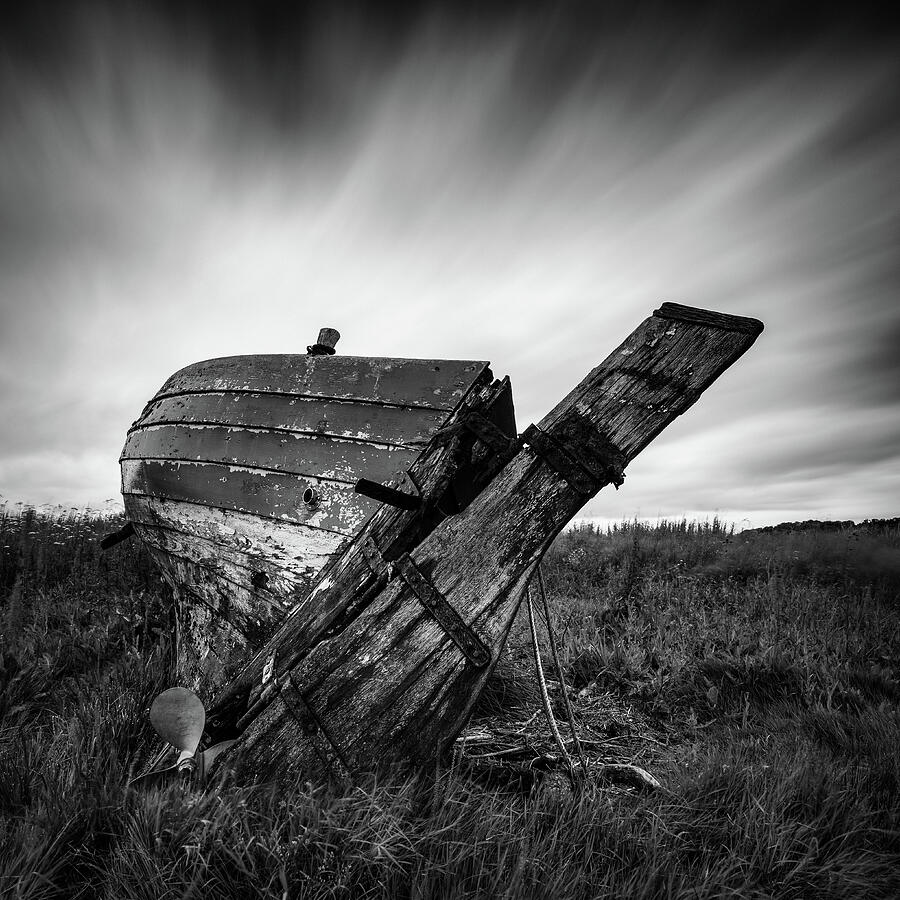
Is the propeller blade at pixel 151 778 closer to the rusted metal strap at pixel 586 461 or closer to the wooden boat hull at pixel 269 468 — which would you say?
the wooden boat hull at pixel 269 468

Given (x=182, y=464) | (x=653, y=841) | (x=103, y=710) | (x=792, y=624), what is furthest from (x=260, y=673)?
(x=792, y=624)

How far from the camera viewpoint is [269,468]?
8.91 ft

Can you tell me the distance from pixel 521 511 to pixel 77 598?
4046mm

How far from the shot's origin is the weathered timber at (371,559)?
1.88m

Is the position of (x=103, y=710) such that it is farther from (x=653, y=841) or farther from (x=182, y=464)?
(x=653, y=841)

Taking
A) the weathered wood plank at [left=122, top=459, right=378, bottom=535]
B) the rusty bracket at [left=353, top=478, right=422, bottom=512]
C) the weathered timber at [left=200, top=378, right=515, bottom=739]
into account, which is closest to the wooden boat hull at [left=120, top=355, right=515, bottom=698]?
the weathered wood plank at [left=122, top=459, right=378, bottom=535]

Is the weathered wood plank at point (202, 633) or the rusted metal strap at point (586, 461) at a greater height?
the rusted metal strap at point (586, 461)

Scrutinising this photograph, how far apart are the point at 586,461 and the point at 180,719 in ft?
4.92

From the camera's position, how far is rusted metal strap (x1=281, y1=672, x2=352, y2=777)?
1.52 meters

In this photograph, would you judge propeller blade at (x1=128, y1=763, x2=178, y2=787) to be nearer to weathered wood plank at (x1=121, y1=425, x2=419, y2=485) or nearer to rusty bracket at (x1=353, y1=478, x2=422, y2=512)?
rusty bracket at (x1=353, y1=478, x2=422, y2=512)

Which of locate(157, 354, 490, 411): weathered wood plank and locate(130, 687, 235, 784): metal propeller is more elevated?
locate(157, 354, 490, 411): weathered wood plank

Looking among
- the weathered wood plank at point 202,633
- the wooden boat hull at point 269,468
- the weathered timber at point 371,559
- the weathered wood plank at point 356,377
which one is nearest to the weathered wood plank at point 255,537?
the wooden boat hull at point 269,468

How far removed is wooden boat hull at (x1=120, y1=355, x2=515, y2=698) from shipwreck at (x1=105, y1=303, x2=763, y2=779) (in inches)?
0.5

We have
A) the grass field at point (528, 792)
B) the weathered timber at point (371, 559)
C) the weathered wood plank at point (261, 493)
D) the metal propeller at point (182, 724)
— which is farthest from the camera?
the weathered wood plank at point (261, 493)
